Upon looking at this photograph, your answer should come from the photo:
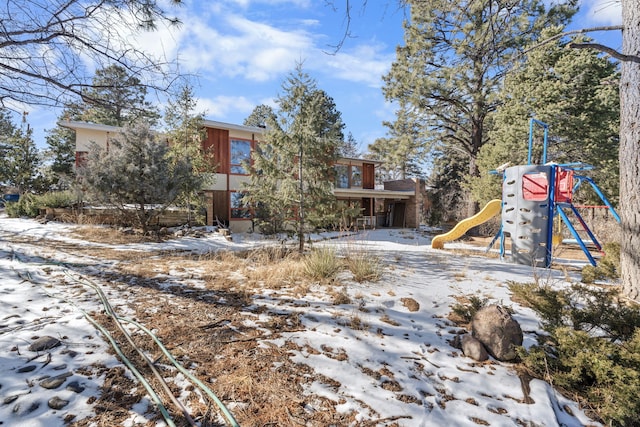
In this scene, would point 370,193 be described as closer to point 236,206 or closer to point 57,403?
point 236,206

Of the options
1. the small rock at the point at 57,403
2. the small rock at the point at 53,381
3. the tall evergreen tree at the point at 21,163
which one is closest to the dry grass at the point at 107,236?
the small rock at the point at 53,381

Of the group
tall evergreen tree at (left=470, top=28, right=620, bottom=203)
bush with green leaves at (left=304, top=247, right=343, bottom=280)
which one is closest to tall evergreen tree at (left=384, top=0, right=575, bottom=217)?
tall evergreen tree at (left=470, top=28, right=620, bottom=203)

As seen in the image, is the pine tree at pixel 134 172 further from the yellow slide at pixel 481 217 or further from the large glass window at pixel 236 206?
the yellow slide at pixel 481 217

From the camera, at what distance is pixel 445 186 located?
75.0 ft

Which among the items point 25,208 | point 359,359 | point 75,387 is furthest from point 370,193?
point 25,208

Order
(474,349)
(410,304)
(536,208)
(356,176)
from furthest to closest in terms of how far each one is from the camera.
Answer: (356,176)
(536,208)
(410,304)
(474,349)

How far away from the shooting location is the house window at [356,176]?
18.7 meters

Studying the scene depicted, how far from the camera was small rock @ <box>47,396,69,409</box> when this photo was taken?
183cm

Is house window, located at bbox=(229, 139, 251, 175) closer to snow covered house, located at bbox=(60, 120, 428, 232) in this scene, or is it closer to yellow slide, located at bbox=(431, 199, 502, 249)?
snow covered house, located at bbox=(60, 120, 428, 232)

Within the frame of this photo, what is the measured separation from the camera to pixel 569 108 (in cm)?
1055

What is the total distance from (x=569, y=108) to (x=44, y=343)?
14.9m

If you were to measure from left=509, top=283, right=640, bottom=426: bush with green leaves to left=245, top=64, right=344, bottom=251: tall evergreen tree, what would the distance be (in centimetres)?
458

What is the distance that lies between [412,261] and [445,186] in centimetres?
1803

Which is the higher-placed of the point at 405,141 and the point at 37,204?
the point at 405,141
